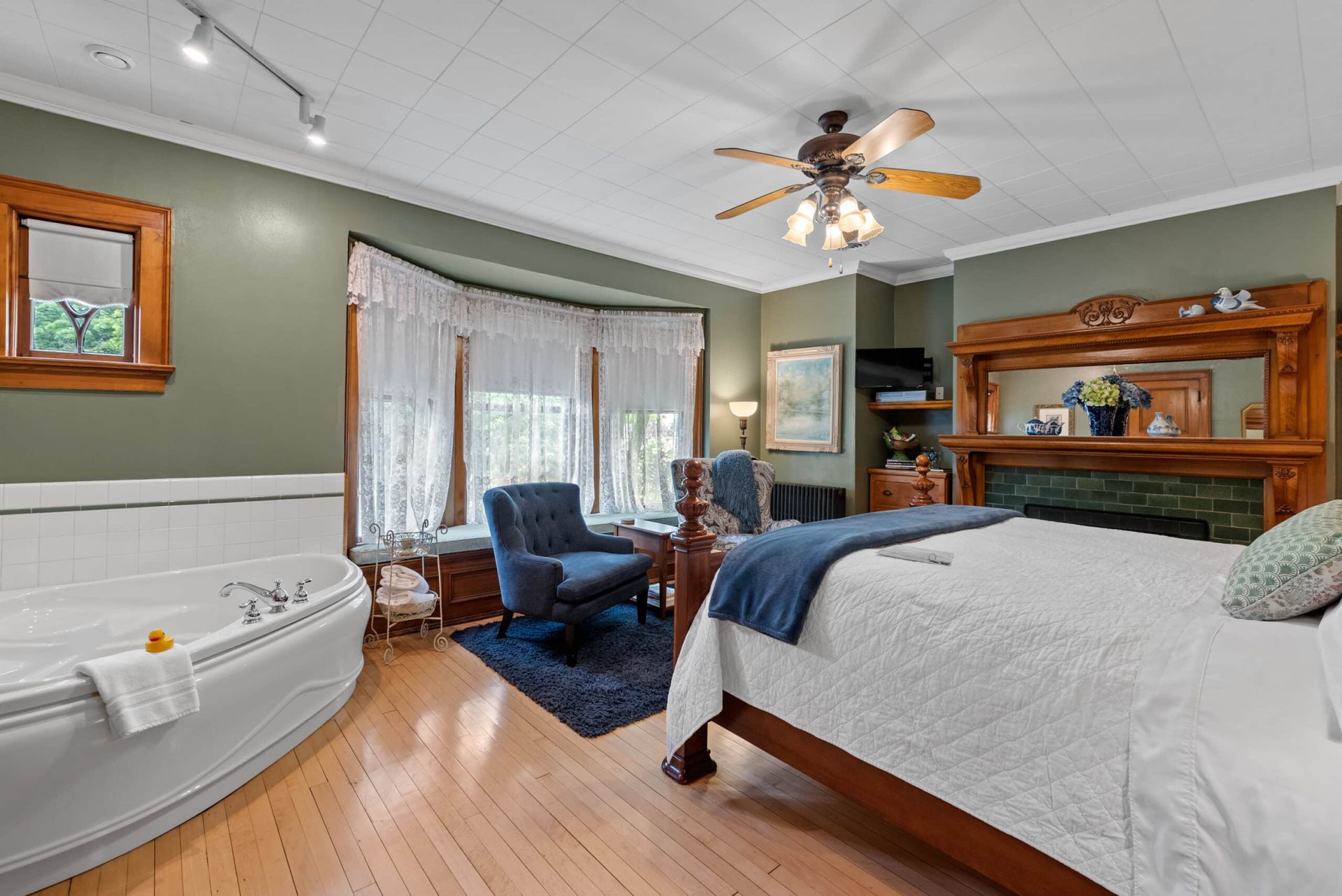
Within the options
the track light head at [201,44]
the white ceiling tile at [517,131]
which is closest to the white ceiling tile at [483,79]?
the white ceiling tile at [517,131]

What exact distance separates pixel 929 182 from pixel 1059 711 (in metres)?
2.17

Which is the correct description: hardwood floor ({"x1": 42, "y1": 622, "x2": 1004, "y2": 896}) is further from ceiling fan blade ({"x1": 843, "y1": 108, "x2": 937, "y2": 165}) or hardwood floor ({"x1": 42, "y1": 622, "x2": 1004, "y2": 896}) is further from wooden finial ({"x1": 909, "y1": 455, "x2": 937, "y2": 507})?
ceiling fan blade ({"x1": 843, "y1": 108, "x2": 937, "y2": 165})

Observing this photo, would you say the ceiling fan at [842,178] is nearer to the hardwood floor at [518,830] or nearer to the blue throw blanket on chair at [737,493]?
the blue throw blanket on chair at [737,493]

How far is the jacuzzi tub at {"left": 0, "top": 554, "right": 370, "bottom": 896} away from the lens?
1563mm

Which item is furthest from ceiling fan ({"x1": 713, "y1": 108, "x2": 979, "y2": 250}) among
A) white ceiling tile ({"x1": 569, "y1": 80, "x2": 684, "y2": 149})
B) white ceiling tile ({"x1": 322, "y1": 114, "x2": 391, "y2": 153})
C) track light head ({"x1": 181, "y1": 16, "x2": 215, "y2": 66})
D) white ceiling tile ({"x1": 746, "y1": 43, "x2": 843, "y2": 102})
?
track light head ({"x1": 181, "y1": 16, "x2": 215, "y2": 66})

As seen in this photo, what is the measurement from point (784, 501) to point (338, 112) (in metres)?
4.27

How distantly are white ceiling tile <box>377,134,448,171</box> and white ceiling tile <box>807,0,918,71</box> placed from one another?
6.42ft

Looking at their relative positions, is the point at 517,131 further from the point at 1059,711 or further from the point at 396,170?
the point at 1059,711

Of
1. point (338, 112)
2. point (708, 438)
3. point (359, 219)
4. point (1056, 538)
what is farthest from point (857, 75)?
point (708, 438)

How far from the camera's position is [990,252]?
173 inches

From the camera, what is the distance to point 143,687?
5.65ft

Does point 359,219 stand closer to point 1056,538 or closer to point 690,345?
point 690,345

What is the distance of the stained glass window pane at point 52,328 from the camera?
8.46ft

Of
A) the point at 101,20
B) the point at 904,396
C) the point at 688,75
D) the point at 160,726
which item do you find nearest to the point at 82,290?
the point at 101,20
